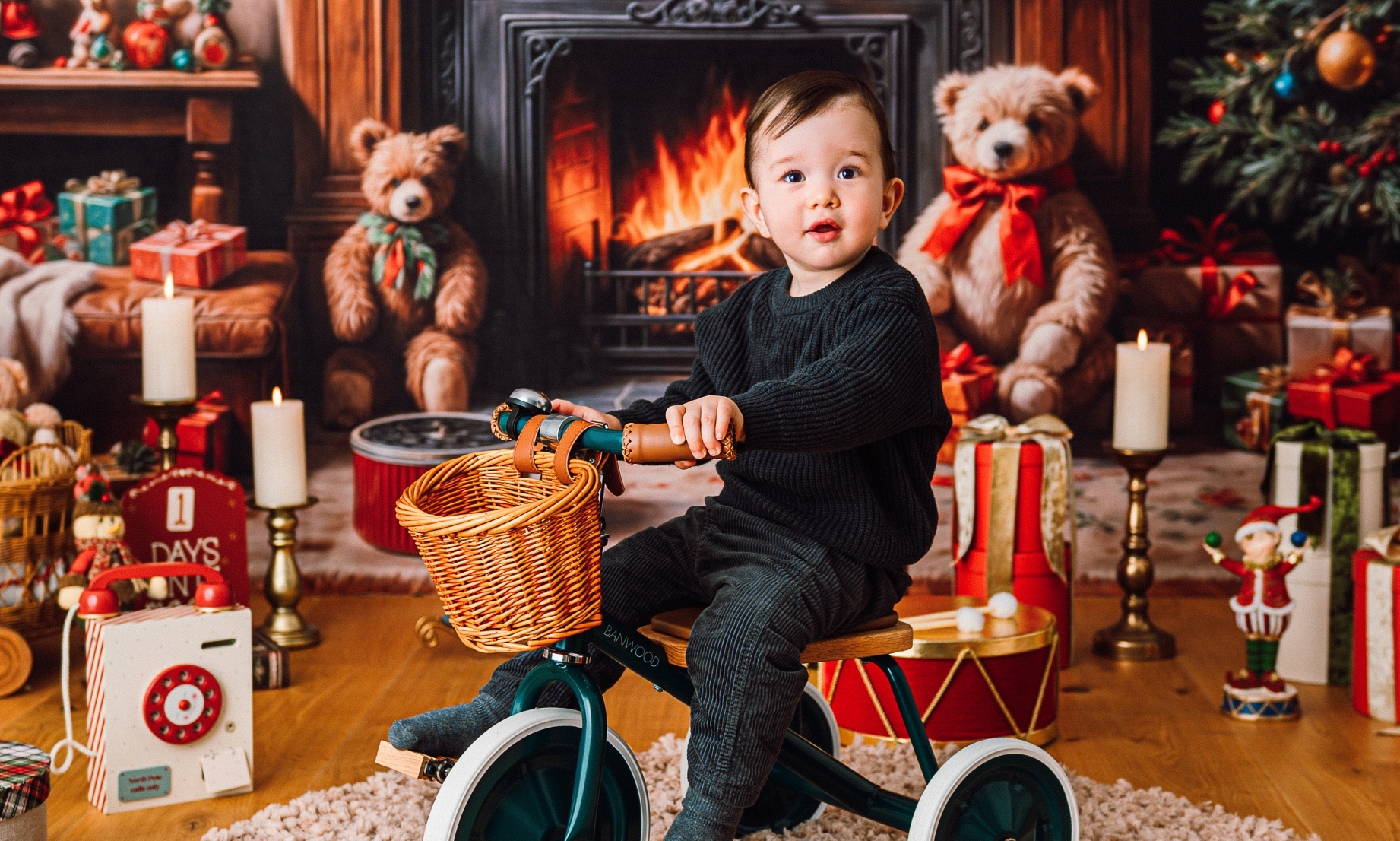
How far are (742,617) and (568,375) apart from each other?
80.8 inches

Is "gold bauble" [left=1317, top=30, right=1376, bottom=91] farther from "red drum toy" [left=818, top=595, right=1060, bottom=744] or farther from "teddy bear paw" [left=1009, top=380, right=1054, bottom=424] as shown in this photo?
"red drum toy" [left=818, top=595, right=1060, bottom=744]

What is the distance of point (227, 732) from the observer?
2.09 m

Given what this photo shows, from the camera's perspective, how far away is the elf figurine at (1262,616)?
241cm

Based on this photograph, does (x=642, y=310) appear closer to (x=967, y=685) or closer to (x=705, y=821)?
(x=967, y=685)

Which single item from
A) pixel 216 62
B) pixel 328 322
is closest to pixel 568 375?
pixel 328 322

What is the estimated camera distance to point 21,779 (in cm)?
168

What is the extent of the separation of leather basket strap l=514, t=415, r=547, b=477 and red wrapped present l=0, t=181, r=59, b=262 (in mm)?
2463

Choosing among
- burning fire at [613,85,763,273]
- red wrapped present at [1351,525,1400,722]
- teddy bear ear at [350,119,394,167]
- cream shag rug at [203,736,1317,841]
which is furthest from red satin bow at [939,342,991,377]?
teddy bear ear at [350,119,394,167]

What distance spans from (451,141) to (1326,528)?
2.19 metres

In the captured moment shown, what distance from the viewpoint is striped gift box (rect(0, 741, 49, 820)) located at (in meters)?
1.67

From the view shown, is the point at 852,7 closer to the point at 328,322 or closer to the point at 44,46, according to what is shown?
the point at 328,322

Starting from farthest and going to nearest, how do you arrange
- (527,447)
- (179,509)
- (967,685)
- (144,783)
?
(179,509), (967,685), (144,783), (527,447)

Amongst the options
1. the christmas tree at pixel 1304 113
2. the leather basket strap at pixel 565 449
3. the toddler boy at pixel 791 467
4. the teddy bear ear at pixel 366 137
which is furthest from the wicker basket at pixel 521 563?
the christmas tree at pixel 1304 113

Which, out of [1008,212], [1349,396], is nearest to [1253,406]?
[1349,396]
